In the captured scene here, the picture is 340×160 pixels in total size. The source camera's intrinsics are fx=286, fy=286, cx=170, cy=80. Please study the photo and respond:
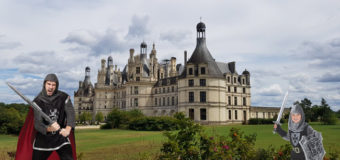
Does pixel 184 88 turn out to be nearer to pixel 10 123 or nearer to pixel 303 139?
pixel 10 123

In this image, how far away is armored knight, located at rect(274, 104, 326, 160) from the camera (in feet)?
26.0

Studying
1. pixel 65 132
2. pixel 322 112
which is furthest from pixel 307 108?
pixel 65 132

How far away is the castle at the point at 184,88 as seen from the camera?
48531 millimetres

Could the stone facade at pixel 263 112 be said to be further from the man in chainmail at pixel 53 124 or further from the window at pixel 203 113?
the man in chainmail at pixel 53 124

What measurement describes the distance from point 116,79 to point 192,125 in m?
76.6

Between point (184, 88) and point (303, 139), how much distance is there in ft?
137

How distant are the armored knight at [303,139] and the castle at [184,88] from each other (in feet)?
132

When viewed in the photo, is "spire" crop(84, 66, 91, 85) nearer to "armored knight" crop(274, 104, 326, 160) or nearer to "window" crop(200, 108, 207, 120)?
"window" crop(200, 108, 207, 120)

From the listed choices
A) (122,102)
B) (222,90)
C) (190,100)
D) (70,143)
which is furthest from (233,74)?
(70,143)

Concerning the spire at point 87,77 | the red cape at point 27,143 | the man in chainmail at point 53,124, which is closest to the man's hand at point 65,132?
the man in chainmail at point 53,124

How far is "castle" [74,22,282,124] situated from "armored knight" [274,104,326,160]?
4012cm

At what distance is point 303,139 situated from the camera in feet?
26.2

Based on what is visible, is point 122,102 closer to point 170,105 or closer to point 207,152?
point 170,105

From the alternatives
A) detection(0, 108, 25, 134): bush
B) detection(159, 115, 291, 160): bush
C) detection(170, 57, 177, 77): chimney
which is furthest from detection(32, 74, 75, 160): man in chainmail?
detection(170, 57, 177, 77): chimney
